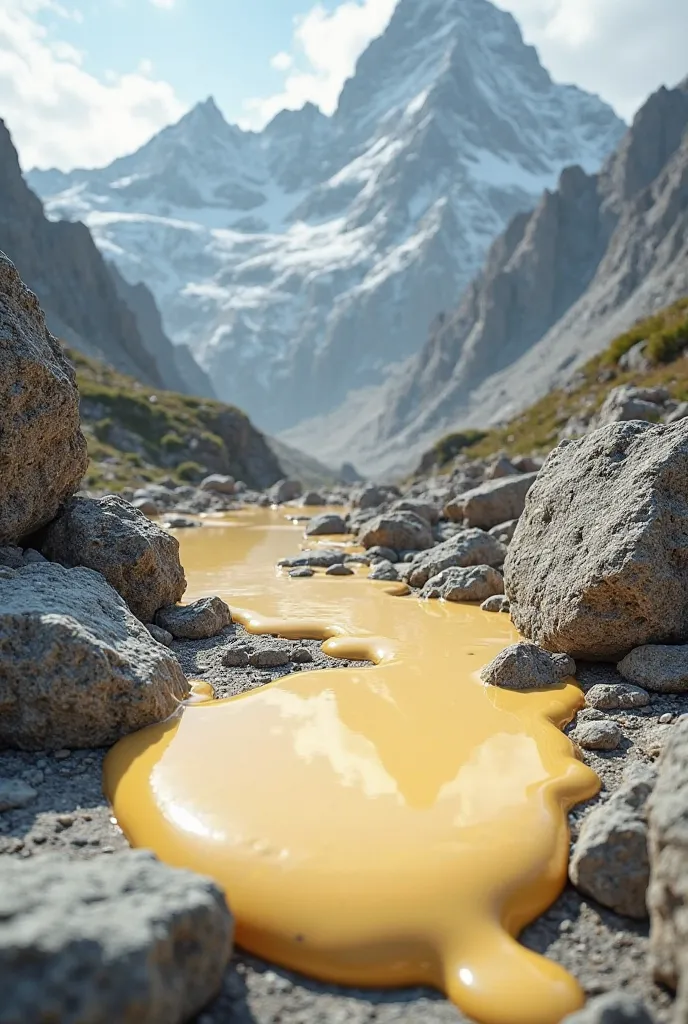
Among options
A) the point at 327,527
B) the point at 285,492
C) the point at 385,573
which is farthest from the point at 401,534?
the point at 285,492

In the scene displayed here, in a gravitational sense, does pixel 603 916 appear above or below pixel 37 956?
below

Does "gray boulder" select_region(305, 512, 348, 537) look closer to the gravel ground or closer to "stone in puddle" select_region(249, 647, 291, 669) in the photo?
"stone in puddle" select_region(249, 647, 291, 669)

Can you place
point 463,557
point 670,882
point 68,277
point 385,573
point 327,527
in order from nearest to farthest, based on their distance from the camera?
point 670,882 → point 463,557 → point 385,573 → point 327,527 → point 68,277

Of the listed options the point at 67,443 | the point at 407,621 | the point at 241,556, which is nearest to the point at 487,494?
the point at 241,556

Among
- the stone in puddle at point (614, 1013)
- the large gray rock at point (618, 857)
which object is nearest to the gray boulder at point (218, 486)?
the large gray rock at point (618, 857)

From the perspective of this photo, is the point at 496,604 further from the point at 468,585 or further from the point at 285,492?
the point at 285,492

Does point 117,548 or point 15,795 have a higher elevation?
point 117,548

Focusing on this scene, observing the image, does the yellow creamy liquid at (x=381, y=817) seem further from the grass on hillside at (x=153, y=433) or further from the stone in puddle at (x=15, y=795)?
the grass on hillside at (x=153, y=433)

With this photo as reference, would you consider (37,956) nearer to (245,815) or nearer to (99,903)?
(99,903)
